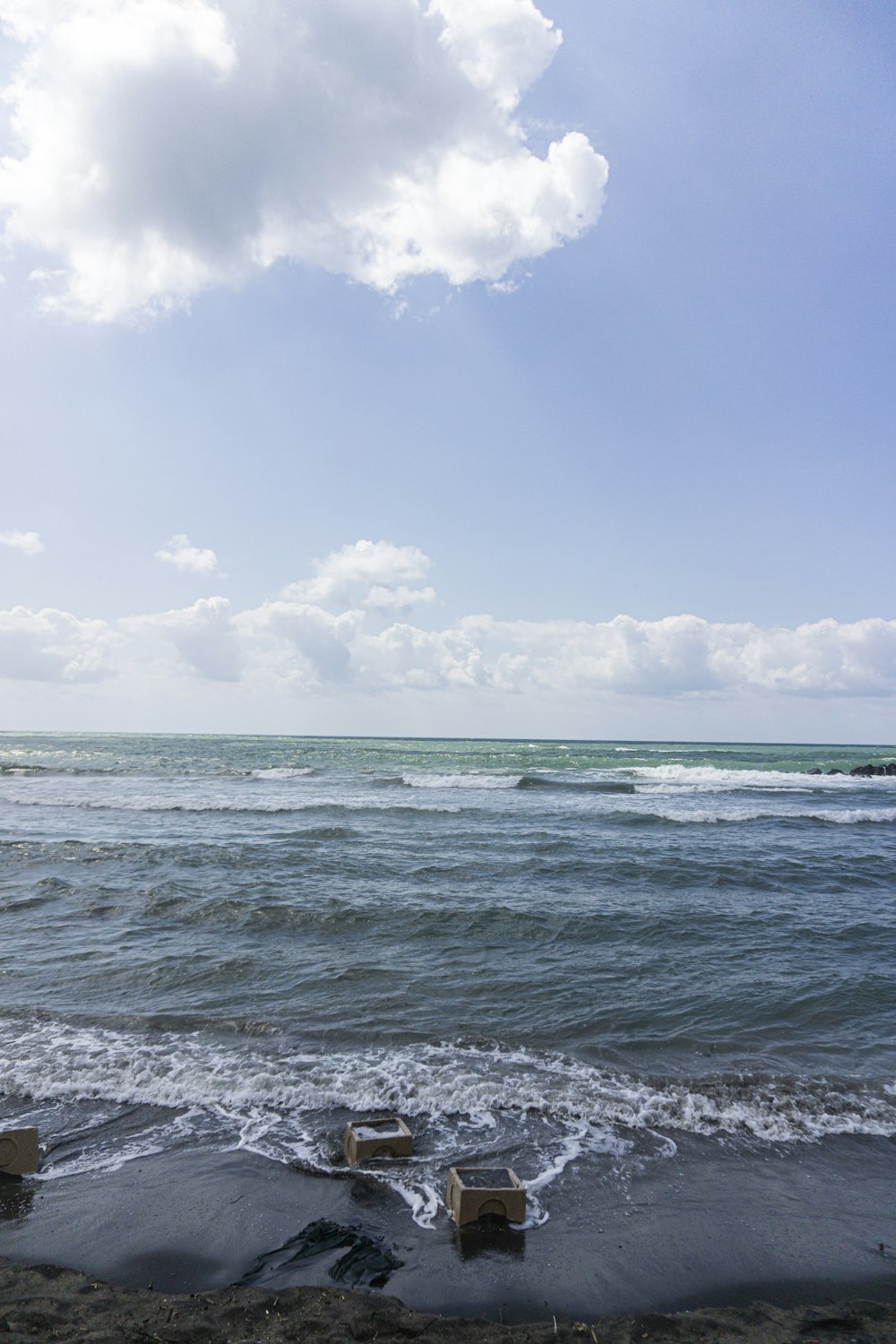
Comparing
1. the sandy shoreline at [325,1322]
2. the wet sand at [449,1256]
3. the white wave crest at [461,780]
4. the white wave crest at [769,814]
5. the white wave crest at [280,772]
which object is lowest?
the white wave crest at [280,772]

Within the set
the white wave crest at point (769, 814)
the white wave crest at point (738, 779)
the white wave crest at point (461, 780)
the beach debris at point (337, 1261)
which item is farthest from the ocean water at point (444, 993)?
the white wave crest at point (738, 779)

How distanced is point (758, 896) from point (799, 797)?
23147 millimetres

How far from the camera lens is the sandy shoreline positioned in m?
4.12

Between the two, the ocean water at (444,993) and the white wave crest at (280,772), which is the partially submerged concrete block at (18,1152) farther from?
the white wave crest at (280,772)

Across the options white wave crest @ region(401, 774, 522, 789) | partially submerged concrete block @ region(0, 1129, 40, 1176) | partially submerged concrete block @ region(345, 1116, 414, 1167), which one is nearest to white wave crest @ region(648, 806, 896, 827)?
white wave crest @ region(401, 774, 522, 789)

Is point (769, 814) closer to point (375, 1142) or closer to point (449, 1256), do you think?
point (375, 1142)

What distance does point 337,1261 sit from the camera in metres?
4.84

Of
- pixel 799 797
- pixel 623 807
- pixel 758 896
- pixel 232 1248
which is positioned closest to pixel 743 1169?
pixel 232 1248

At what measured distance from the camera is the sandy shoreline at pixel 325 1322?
4117 mm

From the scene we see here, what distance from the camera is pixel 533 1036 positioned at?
884 centimetres

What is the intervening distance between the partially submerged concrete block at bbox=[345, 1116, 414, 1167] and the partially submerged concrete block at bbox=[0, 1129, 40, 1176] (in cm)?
251

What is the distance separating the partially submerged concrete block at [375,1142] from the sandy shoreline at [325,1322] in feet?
5.10

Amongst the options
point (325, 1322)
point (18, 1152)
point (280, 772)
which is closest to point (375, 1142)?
point (325, 1322)

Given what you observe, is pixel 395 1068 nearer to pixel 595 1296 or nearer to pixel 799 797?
pixel 595 1296
